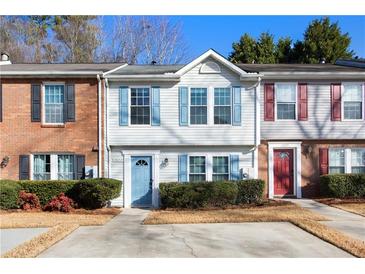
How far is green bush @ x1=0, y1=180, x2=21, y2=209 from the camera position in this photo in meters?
14.7

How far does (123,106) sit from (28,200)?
4990 mm

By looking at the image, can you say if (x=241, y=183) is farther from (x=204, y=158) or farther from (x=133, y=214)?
(x=133, y=214)

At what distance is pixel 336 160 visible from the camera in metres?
17.6

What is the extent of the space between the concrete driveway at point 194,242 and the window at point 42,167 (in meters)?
5.44

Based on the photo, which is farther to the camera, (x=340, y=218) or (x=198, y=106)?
(x=198, y=106)

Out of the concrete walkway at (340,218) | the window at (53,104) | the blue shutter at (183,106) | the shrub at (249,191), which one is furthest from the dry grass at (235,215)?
the window at (53,104)

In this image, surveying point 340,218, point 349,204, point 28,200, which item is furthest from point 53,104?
point 349,204

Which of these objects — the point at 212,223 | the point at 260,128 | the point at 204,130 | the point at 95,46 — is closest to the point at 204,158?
the point at 204,130

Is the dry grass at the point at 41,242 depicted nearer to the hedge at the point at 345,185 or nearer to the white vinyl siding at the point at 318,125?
the white vinyl siding at the point at 318,125

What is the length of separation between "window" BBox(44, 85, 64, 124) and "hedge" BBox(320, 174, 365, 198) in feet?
36.1

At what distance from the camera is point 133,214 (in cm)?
1463

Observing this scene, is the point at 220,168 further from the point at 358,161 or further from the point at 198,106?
the point at 358,161

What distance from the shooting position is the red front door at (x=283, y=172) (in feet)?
58.0

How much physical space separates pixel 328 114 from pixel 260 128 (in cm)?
297
